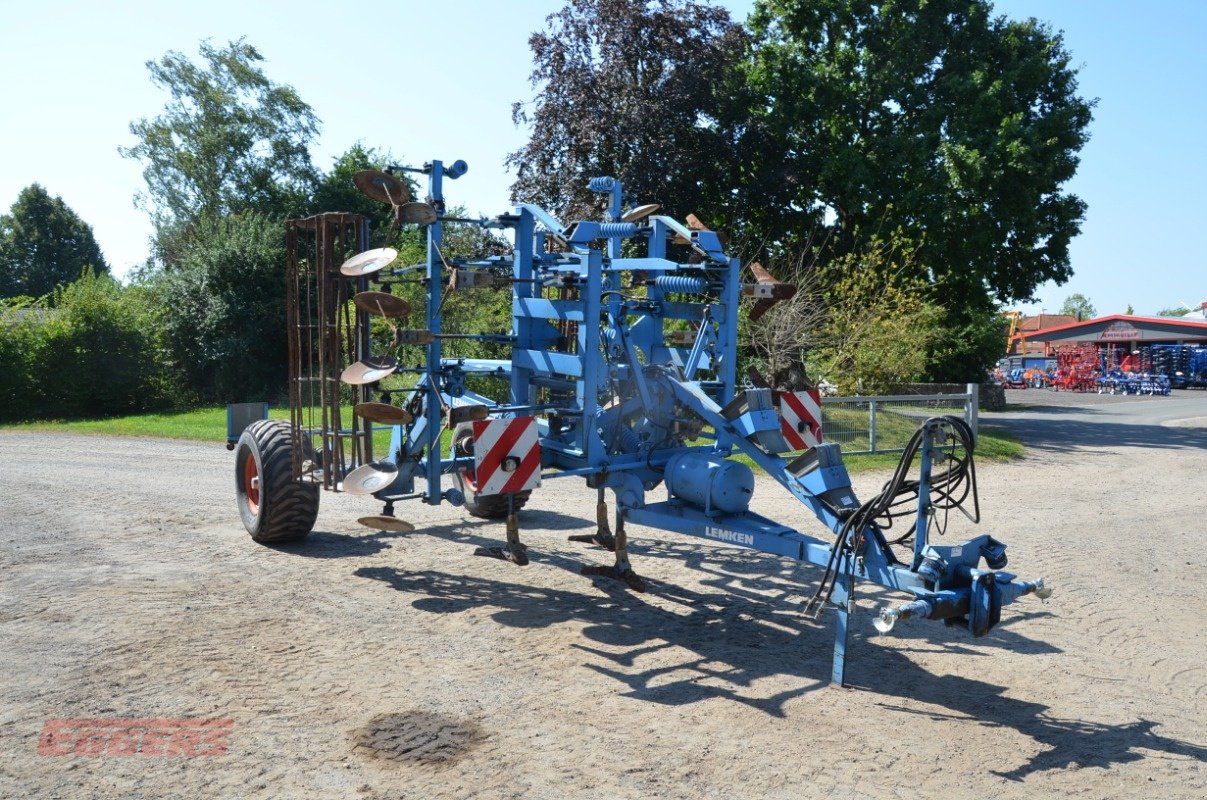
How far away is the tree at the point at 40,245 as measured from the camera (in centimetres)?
5741

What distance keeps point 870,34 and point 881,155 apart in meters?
2.94

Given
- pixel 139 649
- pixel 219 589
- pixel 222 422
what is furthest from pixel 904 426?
pixel 222 422

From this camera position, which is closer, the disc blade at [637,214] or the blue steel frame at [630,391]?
the blue steel frame at [630,391]

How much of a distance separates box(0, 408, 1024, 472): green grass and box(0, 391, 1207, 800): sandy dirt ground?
547 cm

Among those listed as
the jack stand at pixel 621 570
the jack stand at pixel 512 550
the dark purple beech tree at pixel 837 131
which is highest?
the dark purple beech tree at pixel 837 131

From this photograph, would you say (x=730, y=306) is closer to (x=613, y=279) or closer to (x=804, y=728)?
(x=613, y=279)

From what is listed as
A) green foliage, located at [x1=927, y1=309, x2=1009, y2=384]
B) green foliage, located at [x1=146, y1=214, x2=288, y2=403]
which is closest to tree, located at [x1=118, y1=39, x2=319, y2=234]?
green foliage, located at [x1=146, y1=214, x2=288, y2=403]

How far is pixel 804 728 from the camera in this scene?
182 inches

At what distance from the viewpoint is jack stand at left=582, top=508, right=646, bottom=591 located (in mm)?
7090

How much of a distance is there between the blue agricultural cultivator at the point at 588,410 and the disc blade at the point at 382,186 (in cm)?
Result: 2

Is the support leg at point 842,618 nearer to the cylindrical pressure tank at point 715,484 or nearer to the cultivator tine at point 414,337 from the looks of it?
the cylindrical pressure tank at point 715,484

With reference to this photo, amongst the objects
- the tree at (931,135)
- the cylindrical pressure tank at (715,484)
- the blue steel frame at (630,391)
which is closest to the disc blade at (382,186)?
the blue steel frame at (630,391)

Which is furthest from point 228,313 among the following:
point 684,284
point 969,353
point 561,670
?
point 561,670

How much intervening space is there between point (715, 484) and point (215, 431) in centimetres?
1546
